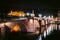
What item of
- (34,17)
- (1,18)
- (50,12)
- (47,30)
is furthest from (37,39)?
(1,18)

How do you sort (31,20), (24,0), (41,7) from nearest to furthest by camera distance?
(31,20), (41,7), (24,0)

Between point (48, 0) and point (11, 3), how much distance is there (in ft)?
1.84

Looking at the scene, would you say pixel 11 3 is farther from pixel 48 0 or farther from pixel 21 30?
pixel 48 0

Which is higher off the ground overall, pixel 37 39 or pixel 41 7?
pixel 41 7

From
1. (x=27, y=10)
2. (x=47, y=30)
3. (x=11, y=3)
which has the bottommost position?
(x=47, y=30)

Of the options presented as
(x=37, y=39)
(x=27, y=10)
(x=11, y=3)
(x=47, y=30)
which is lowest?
(x=37, y=39)

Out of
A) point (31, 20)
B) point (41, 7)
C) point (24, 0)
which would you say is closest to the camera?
point (31, 20)

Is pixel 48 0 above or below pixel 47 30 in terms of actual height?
above

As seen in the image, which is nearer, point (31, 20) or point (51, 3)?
point (31, 20)

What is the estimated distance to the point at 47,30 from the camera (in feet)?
4.96

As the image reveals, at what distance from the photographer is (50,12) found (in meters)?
1.50

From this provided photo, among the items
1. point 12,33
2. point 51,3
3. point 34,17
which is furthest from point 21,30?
point 51,3

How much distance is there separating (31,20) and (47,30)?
0.26 metres

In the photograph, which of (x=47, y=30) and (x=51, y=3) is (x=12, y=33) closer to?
(x=47, y=30)
